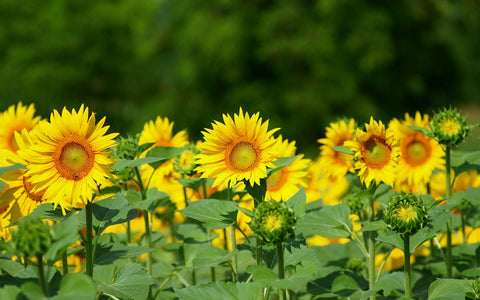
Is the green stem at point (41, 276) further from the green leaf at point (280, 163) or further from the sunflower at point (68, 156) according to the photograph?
the green leaf at point (280, 163)

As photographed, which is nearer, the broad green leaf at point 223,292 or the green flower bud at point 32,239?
the green flower bud at point 32,239

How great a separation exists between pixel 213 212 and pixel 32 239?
1.70 feet

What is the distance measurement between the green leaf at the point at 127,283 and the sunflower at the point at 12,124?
0.68m

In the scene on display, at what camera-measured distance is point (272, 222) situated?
1338 mm

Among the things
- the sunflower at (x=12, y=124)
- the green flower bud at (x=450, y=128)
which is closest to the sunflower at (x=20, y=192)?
the sunflower at (x=12, y=124)

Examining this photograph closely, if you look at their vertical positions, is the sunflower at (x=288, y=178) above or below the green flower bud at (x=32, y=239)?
above

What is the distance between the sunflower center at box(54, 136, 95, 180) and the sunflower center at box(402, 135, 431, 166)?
1.14 metres

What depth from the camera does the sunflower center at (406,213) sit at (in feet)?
4.74

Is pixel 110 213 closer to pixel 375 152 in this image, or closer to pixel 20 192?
pixel 20 192

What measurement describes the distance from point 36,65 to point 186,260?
15177 millimetres

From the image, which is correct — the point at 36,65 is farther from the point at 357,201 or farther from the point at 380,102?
the point at 357,201

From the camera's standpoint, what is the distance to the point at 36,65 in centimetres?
1595

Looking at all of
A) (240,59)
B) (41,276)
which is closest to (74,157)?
(41,276)

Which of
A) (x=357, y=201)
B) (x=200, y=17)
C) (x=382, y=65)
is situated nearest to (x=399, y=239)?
(x=357, y=201)
